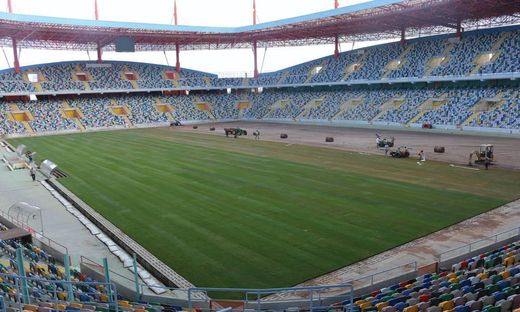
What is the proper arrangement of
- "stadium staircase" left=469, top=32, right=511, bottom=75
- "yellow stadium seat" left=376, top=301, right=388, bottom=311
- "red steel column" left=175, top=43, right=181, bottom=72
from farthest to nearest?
1. "red steel column" left=175, top=43, right=181, bottom=72
2. "stadium staircase" left=469, top=32, right=511, bottom=75
3. "yellow stadium seat" left=376, top=301, right=388, bottom=311

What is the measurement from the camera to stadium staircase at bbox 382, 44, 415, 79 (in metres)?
63.9

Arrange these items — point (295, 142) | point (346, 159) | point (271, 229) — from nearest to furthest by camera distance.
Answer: point (271, 229) → point (346, 159) → point (295, 142)

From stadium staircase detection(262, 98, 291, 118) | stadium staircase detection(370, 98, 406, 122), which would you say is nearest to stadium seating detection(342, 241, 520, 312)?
stadium staircase detection(370, 98, 406, 122)

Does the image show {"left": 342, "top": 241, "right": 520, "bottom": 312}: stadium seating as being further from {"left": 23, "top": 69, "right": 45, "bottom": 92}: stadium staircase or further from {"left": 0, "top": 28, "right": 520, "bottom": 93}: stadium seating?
{"left": 23, "top": 69, "right": 45, "bottom": 92}: stadium staircase

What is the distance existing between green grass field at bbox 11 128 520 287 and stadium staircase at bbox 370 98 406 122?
26576 mm

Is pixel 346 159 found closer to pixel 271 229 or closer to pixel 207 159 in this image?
pixel 207 159

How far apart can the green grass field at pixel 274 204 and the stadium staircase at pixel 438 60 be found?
2953 cm

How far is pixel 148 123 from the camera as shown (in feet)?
243

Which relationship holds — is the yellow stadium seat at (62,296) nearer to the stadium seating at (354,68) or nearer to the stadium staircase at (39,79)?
the stadium seating at (354,68)

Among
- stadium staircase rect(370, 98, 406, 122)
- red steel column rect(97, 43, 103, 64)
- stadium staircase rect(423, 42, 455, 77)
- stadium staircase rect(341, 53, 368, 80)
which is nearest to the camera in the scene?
stadium staircase rect(423, 42, 455, 77)

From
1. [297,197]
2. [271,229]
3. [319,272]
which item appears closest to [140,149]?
[297,197]

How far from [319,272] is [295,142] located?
3197 cm

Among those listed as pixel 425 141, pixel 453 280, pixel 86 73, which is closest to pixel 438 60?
pixel 425 141

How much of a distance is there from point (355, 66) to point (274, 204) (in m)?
55.5
